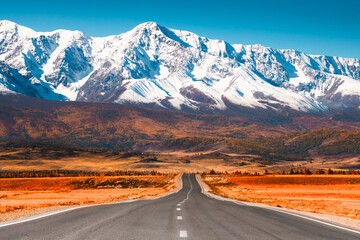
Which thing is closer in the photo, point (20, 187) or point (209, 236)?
point (209, 236)

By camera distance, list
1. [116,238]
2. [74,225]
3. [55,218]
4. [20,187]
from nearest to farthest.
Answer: [116,238] < [74,225] < [55,218] < [20,187]

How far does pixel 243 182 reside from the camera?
11425cm

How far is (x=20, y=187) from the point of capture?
114 metres

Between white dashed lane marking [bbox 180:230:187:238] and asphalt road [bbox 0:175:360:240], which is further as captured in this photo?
white dashed lane marking [bbox 180:230:187:238]

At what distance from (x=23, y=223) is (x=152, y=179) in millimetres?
111336

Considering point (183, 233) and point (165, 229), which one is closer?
point (183, 233)

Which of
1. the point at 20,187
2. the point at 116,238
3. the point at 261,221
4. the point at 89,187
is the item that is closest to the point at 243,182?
the point at 89,187

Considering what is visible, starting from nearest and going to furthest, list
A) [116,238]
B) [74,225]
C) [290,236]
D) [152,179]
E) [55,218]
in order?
[116,238], [290,236], [74,225], [55,218], [152,179]

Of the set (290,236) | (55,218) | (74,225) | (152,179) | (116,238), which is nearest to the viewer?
(116,238)

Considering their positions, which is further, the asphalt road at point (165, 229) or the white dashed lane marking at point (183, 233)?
the white dashed lane marking at point (183, 233)

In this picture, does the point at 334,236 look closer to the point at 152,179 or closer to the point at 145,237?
the point at 145,237

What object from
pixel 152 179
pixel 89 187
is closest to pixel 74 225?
pixel 89 187

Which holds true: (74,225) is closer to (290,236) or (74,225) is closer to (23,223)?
(23,223)

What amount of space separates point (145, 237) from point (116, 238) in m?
1.10
